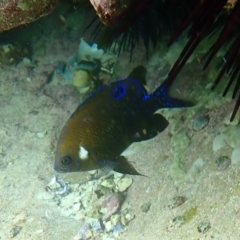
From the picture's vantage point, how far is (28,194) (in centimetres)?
290

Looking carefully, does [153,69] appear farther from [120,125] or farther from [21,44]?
[21,44]

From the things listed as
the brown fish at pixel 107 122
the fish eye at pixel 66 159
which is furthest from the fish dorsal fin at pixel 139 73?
the fish eye at pixel 66 159

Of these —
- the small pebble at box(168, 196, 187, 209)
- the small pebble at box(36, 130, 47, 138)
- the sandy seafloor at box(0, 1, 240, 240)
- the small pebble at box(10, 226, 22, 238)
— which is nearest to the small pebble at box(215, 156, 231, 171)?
the sandy seafloor at box(0, 1, 240, 240)

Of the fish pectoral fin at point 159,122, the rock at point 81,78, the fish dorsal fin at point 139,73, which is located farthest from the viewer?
the rock at point 81,78

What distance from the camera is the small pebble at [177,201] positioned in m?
2.20

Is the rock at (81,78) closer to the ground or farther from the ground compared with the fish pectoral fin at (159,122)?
farther from the ground

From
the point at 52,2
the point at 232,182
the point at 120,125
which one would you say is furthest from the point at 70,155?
the point at 52,2

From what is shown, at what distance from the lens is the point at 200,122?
2.45m

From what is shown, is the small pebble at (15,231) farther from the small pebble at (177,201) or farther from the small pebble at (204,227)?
the small pebble at (204,227)

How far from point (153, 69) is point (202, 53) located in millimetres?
577

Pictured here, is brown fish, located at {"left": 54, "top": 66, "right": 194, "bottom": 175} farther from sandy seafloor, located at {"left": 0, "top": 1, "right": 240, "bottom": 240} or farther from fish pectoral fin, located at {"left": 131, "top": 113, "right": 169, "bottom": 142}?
sandy seafloor, located at {"left": 0, "top": 1, "right": 240, "bottom": 240}

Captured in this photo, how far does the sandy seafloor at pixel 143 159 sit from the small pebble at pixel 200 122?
0.03 metres

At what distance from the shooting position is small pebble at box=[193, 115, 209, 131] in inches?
95.5

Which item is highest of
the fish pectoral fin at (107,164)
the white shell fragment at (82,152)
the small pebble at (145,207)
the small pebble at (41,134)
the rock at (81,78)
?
the rock at (81,78)
